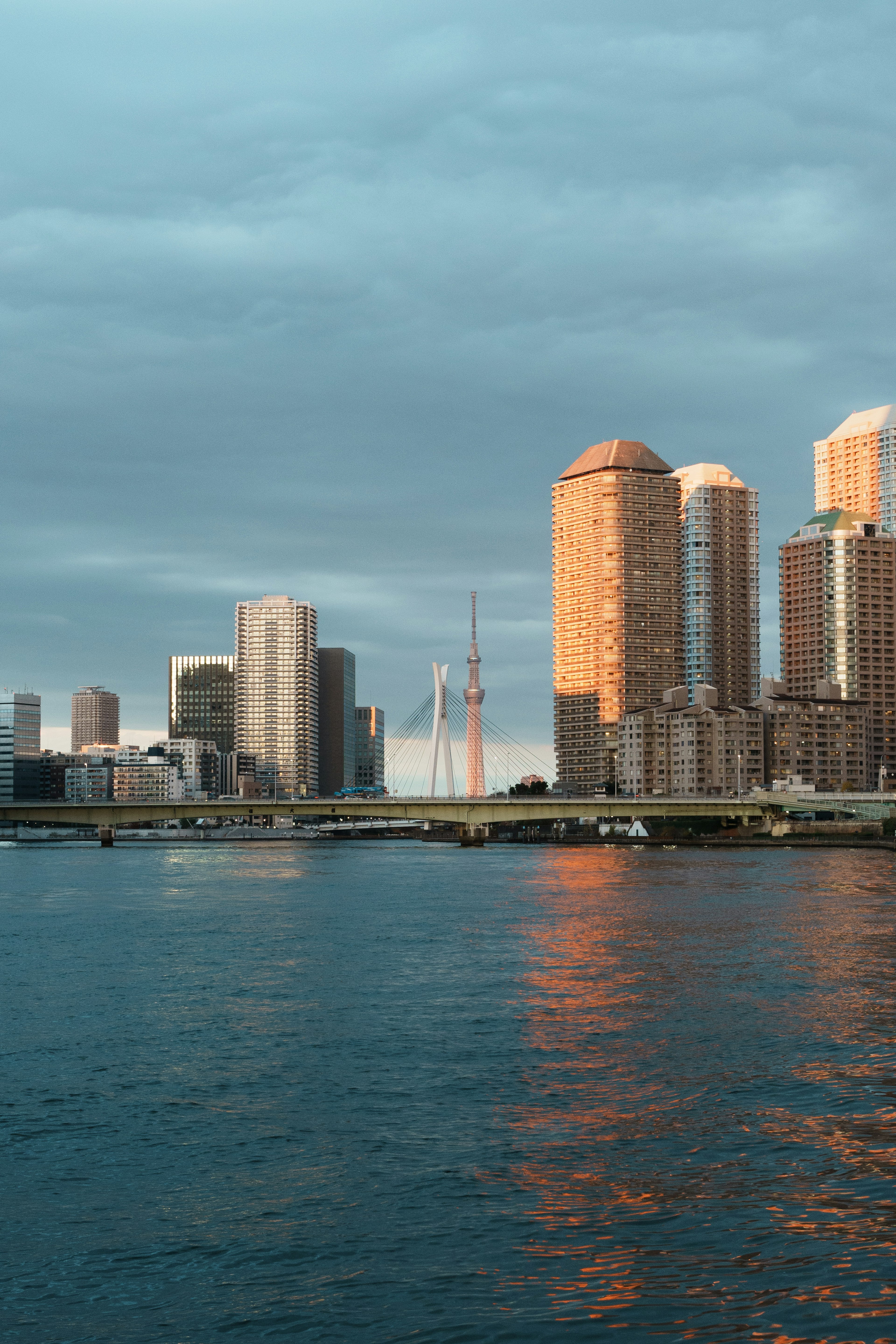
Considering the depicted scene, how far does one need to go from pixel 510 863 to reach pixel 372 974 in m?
108

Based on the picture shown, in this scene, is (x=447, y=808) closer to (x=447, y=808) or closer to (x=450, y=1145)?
(x=447, y=808)

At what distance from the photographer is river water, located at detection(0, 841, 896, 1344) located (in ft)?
59.8

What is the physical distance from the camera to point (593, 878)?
12062cm

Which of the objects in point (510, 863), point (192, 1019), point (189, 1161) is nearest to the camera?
point (189, 1161)

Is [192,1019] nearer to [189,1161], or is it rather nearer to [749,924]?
[189,1161]

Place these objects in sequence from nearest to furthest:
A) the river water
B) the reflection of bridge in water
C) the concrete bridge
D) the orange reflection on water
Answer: the river water
the orange reflection on water
the concrete bridge
the reflection of bridge in water

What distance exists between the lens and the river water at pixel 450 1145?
1823cm

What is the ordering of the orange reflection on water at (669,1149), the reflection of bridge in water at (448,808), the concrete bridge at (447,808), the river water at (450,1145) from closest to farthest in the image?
the river water at (450,1145)
the orange reflection on water at (669,1149)
the concrete bridge at (447,808)
the reflection of bridge in water at (448,808)

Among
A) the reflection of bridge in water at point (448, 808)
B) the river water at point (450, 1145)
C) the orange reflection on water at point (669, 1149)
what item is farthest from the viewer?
the reflection of bridge in water at point (448, 808)

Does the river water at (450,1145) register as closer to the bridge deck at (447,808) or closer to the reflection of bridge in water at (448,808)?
the bridge deck at (447,808)

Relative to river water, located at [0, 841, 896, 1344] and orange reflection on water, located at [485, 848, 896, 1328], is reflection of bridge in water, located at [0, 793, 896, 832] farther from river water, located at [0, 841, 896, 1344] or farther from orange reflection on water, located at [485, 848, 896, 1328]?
orange reflection on water, located at [485, 848, 896, 1328]

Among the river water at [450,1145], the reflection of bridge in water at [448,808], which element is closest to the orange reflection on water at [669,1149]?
the river water at [450,1145]

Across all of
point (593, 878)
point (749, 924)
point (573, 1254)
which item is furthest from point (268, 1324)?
point (593, 878)

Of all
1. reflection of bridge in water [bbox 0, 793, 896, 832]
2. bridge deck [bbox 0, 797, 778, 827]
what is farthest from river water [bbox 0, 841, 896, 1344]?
reflection of bridge in water [bbox 0, 793, 896, 832]
